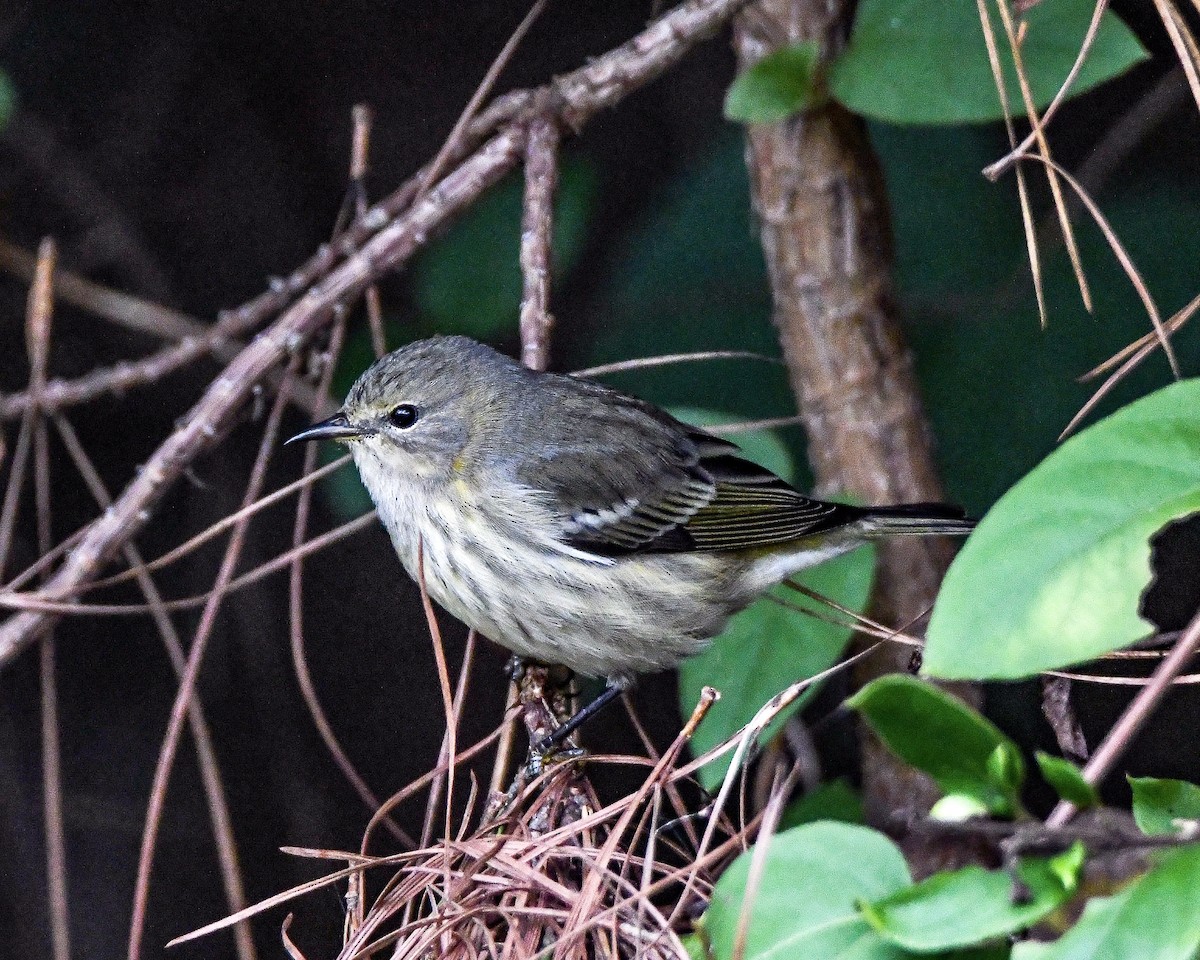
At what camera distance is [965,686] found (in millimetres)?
2365

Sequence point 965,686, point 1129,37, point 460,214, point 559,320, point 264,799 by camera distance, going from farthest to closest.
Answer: point 559,320
point 264,799
point 965,686
point 460,214
point 1129,37

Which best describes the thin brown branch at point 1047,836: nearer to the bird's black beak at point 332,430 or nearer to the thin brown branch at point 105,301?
the bird's black beak at point 332,430

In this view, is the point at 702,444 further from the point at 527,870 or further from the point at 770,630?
the point at 527,870

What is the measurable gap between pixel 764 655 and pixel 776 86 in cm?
96

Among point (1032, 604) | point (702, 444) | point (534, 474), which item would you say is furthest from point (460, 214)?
point (1032, 604)

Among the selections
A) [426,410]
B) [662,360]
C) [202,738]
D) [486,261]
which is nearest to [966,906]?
[662,360]

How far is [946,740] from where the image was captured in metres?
1.02

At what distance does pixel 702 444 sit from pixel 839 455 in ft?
0.97

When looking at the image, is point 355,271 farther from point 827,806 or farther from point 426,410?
point 827,806

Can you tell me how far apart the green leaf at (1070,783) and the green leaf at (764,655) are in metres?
0.97

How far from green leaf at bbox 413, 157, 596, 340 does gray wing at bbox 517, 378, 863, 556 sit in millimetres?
369

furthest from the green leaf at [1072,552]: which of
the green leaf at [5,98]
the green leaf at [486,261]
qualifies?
the green leaf at [5,98]

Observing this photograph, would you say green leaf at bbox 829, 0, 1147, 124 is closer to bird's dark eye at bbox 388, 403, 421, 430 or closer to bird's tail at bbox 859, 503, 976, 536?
bird's tail at bbox 859, 503, 976, 536

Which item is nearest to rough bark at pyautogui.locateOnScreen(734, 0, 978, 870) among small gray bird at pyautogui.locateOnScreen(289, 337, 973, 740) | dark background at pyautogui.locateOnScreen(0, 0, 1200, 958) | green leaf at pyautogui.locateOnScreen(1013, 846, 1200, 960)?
small gray bird at pyautogui.locateOnScreen(289, 337, 973, 740)
